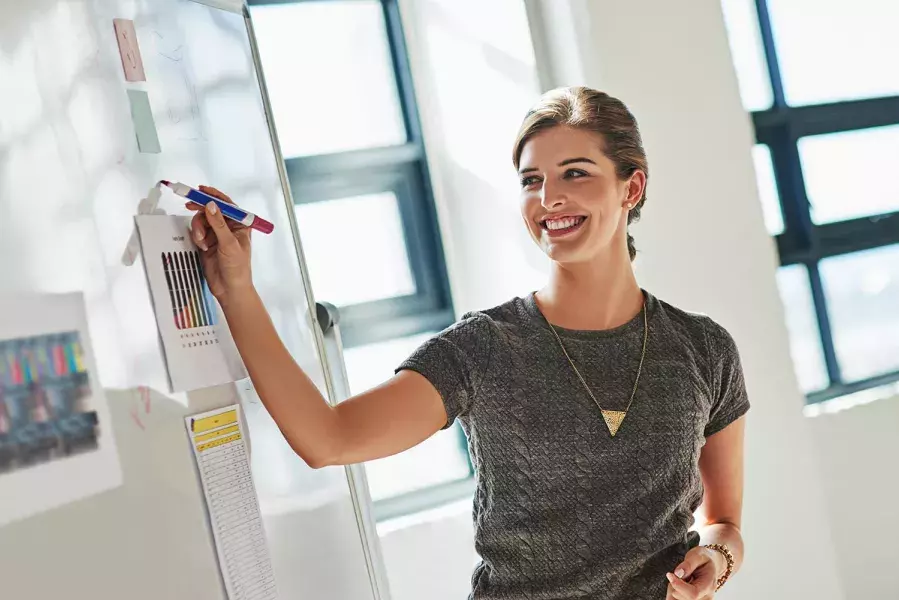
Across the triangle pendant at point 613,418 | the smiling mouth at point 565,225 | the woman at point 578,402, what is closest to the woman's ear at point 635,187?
the woman at point 578,402

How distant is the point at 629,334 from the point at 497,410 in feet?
0.88

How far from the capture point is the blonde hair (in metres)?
1.50

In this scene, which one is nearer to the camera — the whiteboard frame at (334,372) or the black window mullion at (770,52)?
the whiteboard frame at (334,372)

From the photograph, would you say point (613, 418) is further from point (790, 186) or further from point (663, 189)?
point (790, 186)

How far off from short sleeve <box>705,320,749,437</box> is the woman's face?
10.0 inches

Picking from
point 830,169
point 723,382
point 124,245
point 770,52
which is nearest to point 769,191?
point 830,169

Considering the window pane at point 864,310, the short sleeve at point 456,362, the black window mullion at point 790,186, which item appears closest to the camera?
the short sleeve at point 456,362

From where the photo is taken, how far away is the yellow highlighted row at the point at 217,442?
3.80 ft

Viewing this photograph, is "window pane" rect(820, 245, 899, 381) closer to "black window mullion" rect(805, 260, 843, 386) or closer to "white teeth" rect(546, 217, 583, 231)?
"black window mullion" rect(805, 260, 843, 386)

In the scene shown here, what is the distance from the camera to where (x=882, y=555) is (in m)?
2.80

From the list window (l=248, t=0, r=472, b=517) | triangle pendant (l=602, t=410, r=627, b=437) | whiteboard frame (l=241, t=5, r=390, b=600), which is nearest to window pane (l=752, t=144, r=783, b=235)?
window (l=248, t=0, r=472, b=517)

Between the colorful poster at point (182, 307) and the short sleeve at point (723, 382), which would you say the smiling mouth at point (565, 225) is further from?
the colorful poster at point (182, 307)

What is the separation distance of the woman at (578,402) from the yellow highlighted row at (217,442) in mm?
139

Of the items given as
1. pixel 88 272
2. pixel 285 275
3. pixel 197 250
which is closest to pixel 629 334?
pixel 285 275
